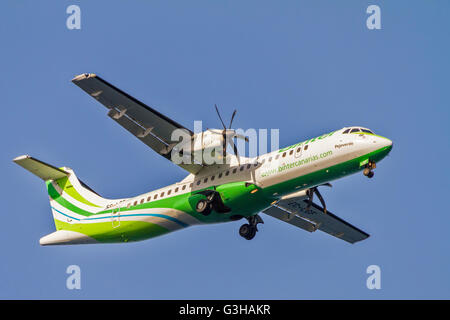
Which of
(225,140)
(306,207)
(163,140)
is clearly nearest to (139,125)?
(163,140)

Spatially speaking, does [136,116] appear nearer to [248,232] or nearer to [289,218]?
[248,232]

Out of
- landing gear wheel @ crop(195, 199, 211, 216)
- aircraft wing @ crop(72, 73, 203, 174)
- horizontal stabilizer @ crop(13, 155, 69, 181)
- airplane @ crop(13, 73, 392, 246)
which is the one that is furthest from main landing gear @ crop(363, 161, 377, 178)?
horizontal stabilizer @ crop(13, 155, 69, 181)

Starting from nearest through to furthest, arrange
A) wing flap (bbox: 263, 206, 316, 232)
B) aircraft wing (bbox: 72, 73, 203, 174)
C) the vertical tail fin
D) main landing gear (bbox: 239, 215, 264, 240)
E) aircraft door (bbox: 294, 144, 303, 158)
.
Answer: aircraft door (bbox: 294, 144, 303, 158), aircraft wing (bbox: 72, 73, 203, 174), main landing gear (bbox: 239, 215, 264, 240), wing flap (bbox: 263, 206, 316, 232), the vertical tail fin

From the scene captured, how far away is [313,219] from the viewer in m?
22.5

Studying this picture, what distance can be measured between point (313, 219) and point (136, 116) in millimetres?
6910

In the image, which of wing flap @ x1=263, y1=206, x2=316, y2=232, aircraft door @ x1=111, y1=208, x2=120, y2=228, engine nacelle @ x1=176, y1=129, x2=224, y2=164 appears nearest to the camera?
engine nacelle @ x1=176, y1=129, x2=224, y2=164

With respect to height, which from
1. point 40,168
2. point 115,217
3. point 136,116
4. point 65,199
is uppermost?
point 136,116

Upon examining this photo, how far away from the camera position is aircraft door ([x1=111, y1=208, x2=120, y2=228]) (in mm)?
21141

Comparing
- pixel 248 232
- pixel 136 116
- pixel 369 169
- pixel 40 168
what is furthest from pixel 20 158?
pixel 369 169

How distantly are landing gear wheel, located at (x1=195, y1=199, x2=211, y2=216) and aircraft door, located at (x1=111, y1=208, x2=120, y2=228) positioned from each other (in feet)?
9.76

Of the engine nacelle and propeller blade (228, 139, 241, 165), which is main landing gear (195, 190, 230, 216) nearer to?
the engine nacelle

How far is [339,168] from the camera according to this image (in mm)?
17969

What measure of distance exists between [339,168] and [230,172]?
3230 millimetres

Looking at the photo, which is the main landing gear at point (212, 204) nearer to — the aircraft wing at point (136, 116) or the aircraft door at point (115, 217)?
the aircraft wing at point (136, 116)
